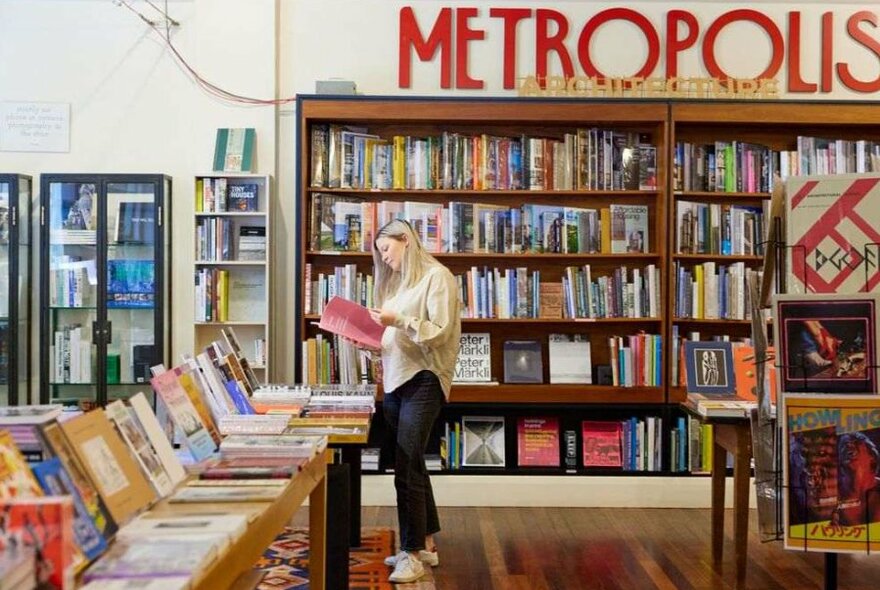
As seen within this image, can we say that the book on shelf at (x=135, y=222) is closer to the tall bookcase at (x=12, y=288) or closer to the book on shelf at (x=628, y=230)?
the tall bookcase at (x=12, y=288)

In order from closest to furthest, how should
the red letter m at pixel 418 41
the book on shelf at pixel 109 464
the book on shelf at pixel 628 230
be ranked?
1. the book on shelf at pixel 109 464
2. the book on shelf at pixel 628 230
3. the red letter m at pixel 418 41

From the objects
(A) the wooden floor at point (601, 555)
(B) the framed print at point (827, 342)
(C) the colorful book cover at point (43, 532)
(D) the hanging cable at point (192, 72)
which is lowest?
(A) the wooden floor at point (601, 555)

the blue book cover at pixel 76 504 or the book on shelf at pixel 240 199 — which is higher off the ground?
the book on shelf at pixel 240 199

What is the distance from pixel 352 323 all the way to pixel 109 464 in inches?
85.1

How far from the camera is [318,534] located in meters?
2.95

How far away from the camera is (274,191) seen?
17.9ft

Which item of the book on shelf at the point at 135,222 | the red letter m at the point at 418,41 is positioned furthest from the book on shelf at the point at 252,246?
the red letter m at the point at 418,41

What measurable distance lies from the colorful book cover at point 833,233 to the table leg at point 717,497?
1.33 metres

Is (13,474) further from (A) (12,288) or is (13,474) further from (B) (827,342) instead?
(A) (12,288)

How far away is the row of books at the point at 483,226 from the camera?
17.4 ft

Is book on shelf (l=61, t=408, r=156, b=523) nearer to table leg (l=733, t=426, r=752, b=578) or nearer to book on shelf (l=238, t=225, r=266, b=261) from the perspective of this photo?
table leg (l=733, t=426, r=752, b=578)

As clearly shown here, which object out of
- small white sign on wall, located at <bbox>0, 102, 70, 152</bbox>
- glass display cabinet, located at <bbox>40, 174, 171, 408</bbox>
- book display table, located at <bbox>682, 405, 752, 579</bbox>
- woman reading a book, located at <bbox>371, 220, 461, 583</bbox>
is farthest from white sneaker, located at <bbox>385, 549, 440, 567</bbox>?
small white sign on wall, located at <bbox>0, 102, 70, 152</bbox>

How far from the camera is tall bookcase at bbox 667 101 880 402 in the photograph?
5180 millimetres

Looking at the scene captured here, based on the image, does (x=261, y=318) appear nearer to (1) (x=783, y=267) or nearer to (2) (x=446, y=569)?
(2) (x=446, y=569)
